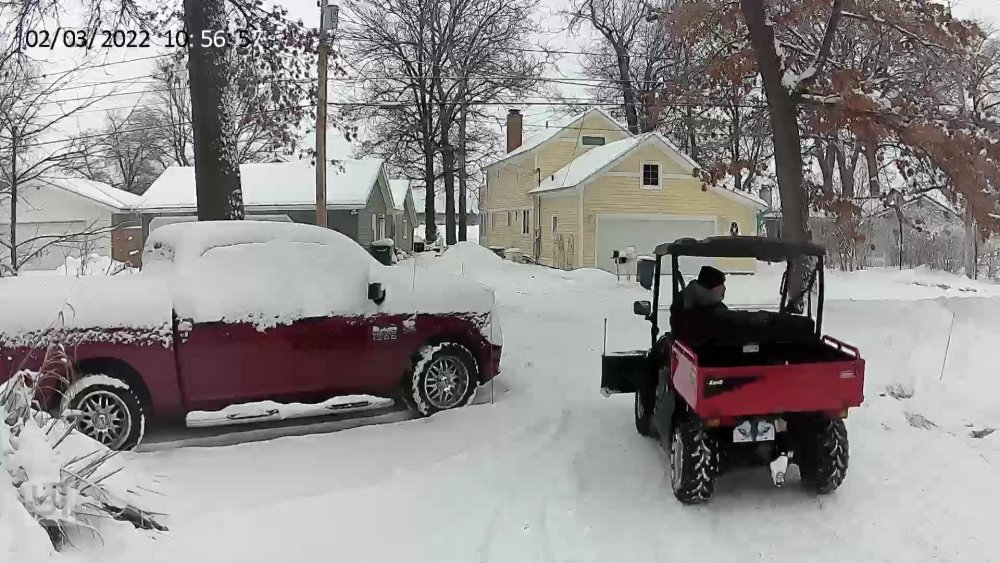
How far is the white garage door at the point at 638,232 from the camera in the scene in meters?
26.4

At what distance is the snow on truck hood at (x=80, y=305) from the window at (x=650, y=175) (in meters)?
21.6

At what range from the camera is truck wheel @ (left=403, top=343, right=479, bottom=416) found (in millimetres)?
7246

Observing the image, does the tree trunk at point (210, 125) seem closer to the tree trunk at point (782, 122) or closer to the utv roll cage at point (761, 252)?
the utv roll cage at point (761, 252)

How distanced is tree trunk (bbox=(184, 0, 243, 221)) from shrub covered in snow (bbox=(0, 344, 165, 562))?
6903 millimetres

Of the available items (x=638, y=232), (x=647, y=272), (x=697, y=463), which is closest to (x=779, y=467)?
(x=697, y=463)

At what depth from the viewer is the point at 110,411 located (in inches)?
243

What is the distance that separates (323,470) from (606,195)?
2145 cm

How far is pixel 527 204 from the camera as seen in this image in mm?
33000

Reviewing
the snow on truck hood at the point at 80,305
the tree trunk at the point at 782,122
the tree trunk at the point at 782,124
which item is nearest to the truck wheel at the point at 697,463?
the snow on truck hood at the point at 80,305

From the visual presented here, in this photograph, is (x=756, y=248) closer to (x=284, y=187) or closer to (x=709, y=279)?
(x=709, y=279)

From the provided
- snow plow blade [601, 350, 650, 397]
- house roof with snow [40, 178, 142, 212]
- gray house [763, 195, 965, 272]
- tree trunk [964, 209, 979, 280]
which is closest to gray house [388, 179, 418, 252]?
house roof with snow [40, 178, 142, 212]

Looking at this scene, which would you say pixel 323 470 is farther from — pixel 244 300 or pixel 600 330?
pixel 600 330

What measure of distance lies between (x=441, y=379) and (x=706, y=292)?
266 cm

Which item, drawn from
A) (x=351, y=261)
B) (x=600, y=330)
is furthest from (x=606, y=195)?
(x=351, y=261)
